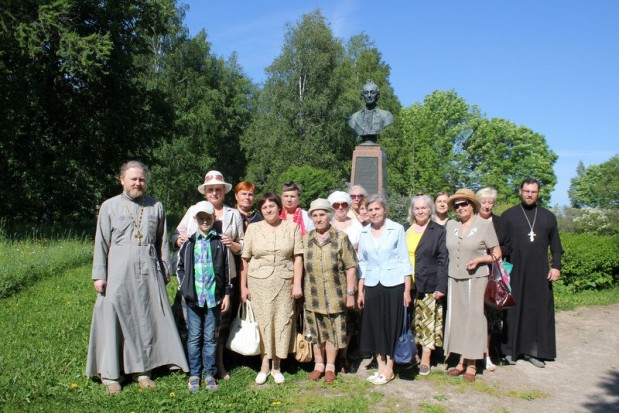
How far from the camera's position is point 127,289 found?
14.0 feet

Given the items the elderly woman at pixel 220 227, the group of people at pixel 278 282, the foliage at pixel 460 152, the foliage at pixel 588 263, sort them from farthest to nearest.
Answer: the foliage at pixel 460 152, the foliage at pixel 588 263, the elderly woman at pixel 220 227, the group of people at pixel 278 282

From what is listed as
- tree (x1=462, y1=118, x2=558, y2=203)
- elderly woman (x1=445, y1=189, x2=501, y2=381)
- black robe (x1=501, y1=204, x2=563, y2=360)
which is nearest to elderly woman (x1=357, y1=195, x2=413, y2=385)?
elderly woman (x1=445, y1=189, x2=501, y2=381)

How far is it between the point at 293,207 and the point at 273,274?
0.82 m

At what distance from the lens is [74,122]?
16.8 meters

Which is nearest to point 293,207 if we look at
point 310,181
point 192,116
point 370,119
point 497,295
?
point 497,295

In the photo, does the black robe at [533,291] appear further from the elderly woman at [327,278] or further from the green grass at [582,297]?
the green grass at [582,297]

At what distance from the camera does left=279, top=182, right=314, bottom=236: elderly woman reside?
194 inches

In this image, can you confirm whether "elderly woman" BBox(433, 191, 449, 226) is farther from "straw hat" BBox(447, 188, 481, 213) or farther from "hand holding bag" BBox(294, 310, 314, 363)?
"hand holding bag" BBox(294, 310, 314, 363)

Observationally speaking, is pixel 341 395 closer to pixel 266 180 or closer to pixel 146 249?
pixel 146 249

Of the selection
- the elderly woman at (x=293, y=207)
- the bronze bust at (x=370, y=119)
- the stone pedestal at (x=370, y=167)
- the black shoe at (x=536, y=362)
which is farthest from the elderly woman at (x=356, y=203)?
the bronze bust at (x=370, y=119)

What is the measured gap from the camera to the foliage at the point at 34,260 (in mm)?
7957

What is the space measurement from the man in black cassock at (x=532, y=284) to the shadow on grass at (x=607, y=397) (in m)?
0.54

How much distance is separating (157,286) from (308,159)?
23.1 metres

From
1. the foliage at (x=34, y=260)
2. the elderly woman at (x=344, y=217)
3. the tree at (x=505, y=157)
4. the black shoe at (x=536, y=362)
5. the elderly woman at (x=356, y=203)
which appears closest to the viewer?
the elderly woman at (x=344, y=217)
